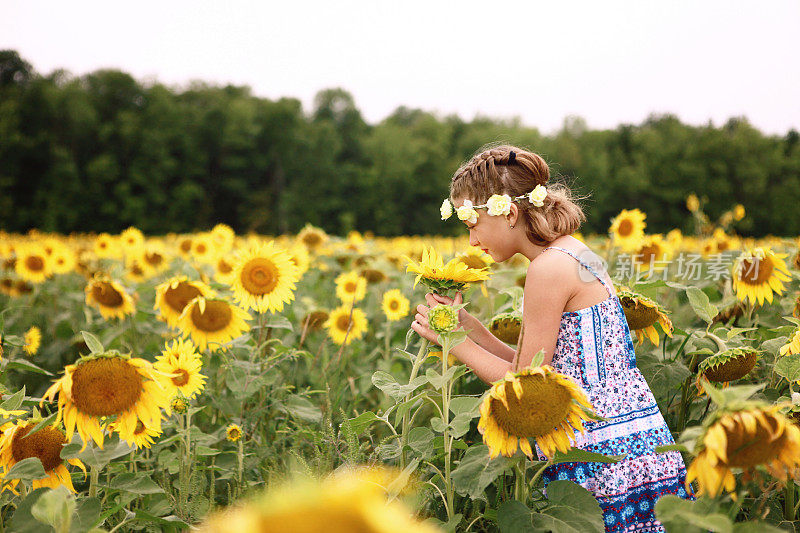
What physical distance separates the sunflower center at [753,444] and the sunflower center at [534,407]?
34 cm

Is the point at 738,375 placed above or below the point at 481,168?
below

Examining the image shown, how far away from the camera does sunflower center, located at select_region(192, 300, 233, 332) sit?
91.5 inches

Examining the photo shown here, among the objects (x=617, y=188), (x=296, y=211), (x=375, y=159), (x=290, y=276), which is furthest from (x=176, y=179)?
(x=290, y=276)

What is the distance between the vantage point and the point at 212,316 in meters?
2.34

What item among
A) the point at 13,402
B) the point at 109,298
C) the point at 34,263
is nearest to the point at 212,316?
the point at 13,402

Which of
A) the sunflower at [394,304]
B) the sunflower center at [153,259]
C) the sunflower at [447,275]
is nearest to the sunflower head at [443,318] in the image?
the sunflower at [447,275]

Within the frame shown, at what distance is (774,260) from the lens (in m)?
2.35

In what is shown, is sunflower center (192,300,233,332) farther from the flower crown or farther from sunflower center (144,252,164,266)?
sunflower center (144,252,164,266)

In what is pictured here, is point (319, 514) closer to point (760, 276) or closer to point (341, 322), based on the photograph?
point (760, 276)

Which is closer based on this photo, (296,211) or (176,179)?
(176,179)

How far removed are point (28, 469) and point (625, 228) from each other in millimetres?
3607

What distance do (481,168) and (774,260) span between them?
130 cm

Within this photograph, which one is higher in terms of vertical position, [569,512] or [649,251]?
[649,251]

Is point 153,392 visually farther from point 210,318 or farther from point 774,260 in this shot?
point 774,260
